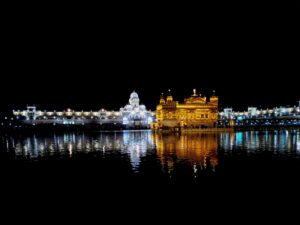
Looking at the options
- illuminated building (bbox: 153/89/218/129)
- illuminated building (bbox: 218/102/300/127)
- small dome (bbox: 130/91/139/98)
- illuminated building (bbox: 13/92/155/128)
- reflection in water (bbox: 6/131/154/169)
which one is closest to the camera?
reflection in water (bbox: 6/131/154/169)

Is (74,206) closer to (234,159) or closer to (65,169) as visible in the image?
(65,169)

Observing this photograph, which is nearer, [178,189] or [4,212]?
[4,212]

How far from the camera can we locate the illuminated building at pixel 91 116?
97931mm

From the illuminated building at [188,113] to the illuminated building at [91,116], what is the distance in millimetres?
25358

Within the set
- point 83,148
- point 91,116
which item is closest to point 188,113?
point 91,116

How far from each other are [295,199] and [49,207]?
24.5ft

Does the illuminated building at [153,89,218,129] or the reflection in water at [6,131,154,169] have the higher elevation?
the illuminated building at [153,89,218,129]

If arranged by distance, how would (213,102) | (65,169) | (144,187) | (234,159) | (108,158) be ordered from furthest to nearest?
(213,102), (108,158), (234,159), (65,169), (144,187)

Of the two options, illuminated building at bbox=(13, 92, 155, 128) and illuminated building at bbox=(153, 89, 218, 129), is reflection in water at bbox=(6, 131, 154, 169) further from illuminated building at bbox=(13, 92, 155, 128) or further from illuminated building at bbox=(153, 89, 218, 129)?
illuminated building at bbox=(13, 92, 155, 128)

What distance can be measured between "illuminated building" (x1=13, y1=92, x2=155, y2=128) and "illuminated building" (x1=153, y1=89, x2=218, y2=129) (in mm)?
25358

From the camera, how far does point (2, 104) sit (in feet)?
293

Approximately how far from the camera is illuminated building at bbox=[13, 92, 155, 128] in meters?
97.9

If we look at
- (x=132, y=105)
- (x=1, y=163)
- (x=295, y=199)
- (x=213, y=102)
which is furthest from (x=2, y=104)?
(x=295, y=199)

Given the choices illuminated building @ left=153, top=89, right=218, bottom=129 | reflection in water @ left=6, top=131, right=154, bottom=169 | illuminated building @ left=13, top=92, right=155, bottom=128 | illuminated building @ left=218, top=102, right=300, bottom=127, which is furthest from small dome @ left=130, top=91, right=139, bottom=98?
reflection in water @ left=6, top=131, right=154, bottom=169
